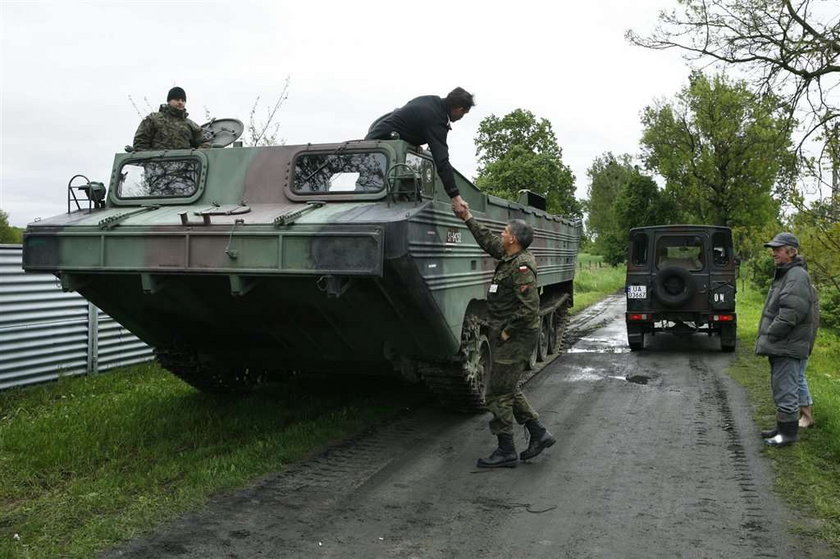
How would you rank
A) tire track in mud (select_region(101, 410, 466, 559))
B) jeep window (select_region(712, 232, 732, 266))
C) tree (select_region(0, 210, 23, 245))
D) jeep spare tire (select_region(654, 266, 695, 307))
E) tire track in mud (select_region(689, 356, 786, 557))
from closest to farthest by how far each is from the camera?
tire track in mud (select_region(101, 410, 466, 559)) < tire track in mud (select_region(689, 356, 786, 557)) < jeep spare tire (select_region(654, 266, 695, 307)) < jeep window (select_region(712, 232, 732, 266)) < tree (select_region(0, 210, 23, 245))

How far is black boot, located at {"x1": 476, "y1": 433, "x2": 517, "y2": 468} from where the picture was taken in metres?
5.35

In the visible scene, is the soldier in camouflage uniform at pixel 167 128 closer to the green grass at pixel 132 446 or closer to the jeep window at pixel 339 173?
the jeep window at pixel 339 173

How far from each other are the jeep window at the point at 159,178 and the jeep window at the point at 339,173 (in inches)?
34.9

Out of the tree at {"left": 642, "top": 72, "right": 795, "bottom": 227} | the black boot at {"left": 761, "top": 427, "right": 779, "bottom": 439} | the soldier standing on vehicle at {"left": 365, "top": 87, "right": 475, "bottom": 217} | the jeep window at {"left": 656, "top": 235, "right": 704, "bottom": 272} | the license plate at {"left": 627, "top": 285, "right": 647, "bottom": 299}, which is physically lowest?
the black boot at {"left": 761, "top": 427, "right": 779, "bottom": 439}

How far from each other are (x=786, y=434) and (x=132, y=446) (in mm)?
4859

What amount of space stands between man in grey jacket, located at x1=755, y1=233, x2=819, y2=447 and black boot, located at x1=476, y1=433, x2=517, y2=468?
2067 mm

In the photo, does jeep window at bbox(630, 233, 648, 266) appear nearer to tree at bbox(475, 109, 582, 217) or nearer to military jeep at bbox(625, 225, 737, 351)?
military jeep at bbox(625, 225, 737, 351)

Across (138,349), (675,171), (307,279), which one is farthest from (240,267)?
(675,171)

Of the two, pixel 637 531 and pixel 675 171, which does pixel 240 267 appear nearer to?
pixel 637 531

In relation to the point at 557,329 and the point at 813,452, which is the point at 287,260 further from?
the point at 557,329

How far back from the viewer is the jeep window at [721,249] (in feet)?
37.9

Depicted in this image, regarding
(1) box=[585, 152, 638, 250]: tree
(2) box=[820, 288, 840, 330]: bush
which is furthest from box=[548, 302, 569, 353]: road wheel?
(1) box=[585, 152, 638, 250]: tree

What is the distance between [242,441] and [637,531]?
3.10m

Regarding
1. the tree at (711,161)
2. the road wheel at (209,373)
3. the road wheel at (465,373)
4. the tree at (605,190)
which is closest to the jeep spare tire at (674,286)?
the road wheel at (465,373)
